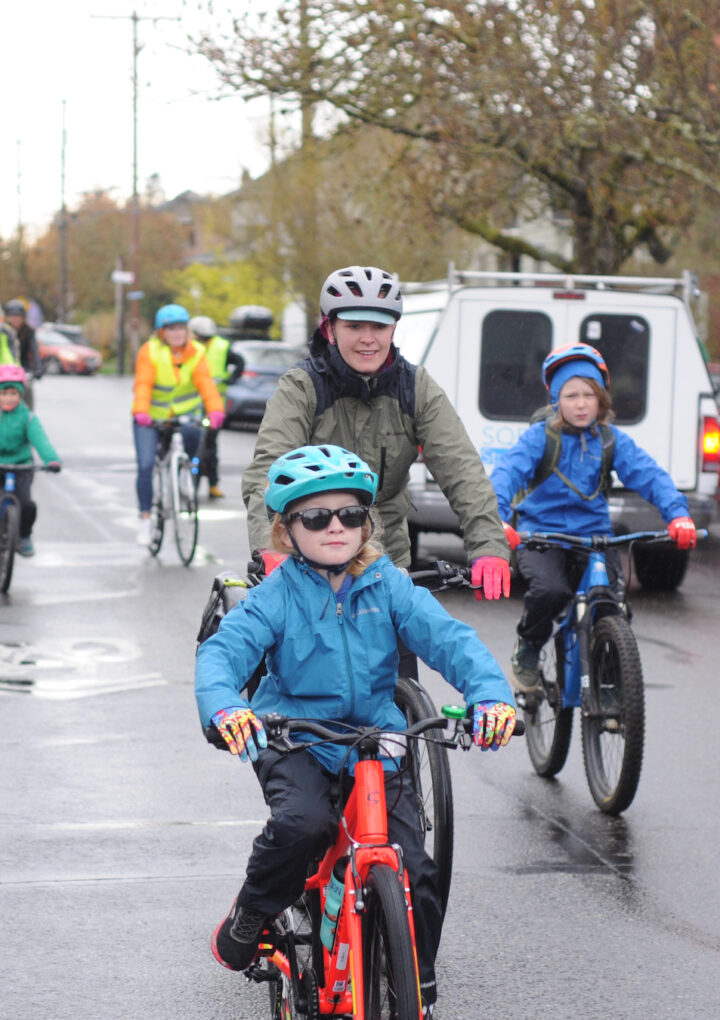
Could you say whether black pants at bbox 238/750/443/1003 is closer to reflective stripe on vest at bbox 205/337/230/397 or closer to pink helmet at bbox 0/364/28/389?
pink helmet at bbox 0/364/28/389

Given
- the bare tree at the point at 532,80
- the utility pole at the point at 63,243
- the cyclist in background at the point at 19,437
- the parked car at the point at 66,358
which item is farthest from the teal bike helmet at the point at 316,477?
the utility pole at the point at 63,243

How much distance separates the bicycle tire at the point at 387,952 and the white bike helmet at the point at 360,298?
6.57ft

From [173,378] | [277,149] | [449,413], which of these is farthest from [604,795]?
[277,149]

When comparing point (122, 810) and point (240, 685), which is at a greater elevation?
point (240, 685)

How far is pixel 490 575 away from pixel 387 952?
162 centimetres

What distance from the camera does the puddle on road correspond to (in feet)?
28.6

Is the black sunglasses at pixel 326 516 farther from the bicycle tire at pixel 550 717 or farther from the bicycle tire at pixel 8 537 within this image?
the bicycle tire at pixel 8 537

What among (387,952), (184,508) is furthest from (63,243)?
(387,952)

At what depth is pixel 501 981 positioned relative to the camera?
188 inches

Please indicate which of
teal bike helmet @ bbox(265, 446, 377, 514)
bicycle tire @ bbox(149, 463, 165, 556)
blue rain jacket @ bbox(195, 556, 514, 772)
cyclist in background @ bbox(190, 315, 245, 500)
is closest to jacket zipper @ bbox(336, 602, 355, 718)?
blue rain jacket @ bbox(195, 556, 514, 772)

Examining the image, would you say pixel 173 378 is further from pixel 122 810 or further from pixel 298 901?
pixel 298 901

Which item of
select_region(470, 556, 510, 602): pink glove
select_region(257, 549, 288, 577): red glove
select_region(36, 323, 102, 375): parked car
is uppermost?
select_region(257, 549, 288, 577): red glove

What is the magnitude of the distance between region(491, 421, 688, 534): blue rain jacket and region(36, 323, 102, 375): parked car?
53056 millimetres

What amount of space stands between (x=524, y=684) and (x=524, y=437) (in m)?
1.04
